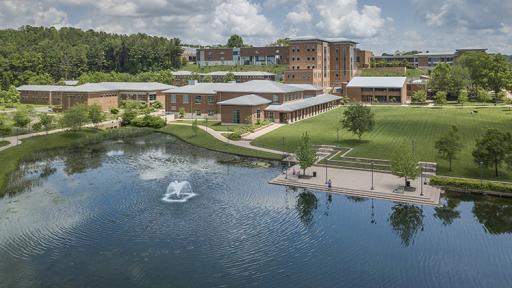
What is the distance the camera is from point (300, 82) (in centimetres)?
10406

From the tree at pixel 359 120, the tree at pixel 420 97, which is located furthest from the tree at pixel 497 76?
the tree at pixel 359 120

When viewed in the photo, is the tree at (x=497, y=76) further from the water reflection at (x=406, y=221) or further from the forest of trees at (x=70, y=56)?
the forest of trees at (x=70, y=56)

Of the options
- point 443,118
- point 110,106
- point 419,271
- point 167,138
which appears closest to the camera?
point 419,271

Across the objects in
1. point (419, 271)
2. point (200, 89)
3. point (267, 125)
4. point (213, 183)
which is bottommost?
point (419, 271)

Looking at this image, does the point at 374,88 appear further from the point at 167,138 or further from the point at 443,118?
the point at 167,138

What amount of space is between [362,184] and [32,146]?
37.2 m

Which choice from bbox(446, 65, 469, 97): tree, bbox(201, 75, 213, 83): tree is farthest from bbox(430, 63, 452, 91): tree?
bbox(201, 75, 213, 83): tree

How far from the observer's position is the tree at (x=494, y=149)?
34469 millimetres

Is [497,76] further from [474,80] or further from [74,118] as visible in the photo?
[74,118]

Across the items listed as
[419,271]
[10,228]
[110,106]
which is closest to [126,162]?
[10,228]

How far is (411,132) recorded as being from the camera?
184 feet

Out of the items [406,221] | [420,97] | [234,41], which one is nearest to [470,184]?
[406,221]

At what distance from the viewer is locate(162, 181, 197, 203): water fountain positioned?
Answer: 3176cm

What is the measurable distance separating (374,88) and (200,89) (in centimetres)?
4070
